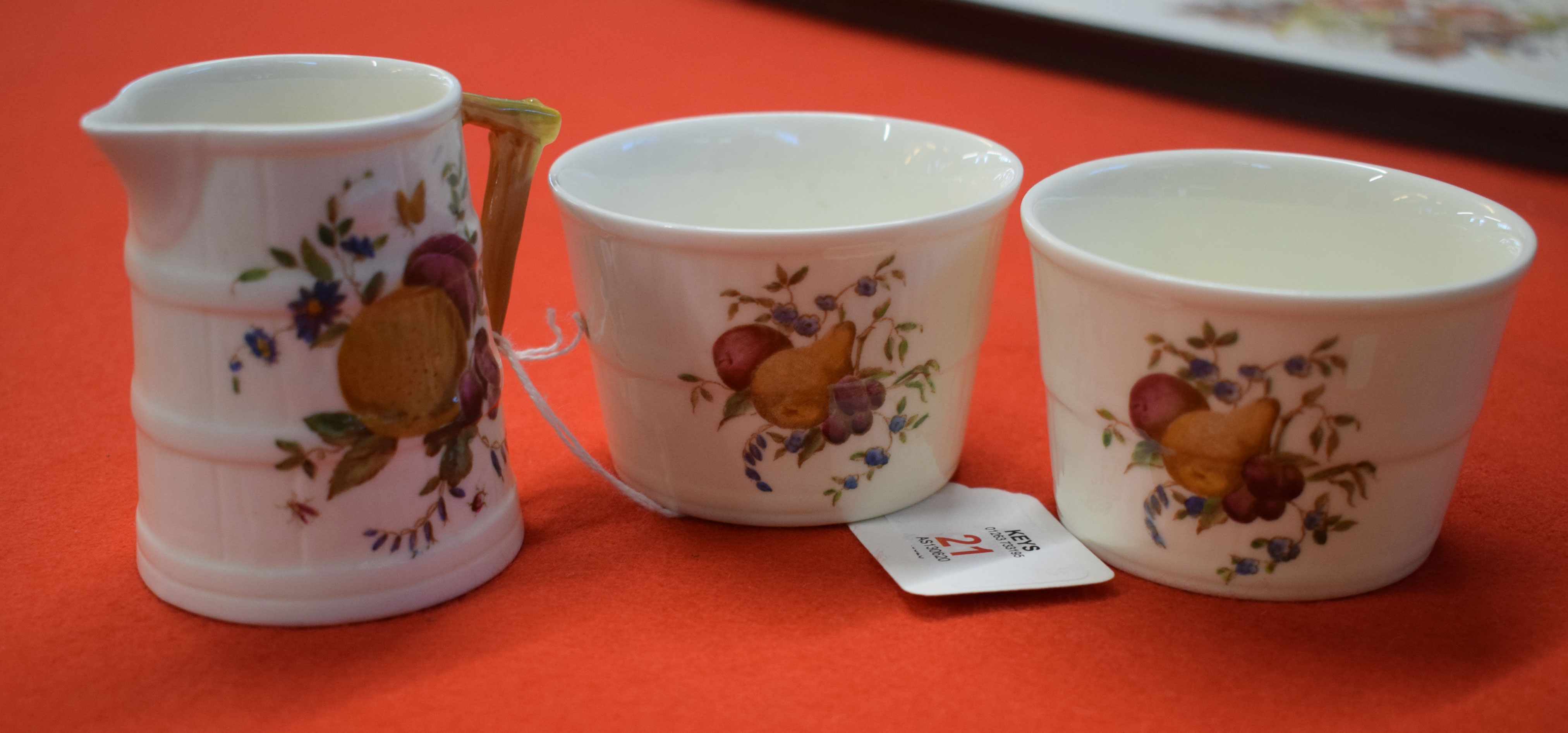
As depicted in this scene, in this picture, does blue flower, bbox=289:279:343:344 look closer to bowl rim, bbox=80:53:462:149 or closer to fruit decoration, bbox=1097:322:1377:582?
bowl rim, bbox=80:53:462:149

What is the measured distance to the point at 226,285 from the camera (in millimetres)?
572

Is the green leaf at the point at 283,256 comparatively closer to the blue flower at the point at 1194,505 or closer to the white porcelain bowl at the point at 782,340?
the white porcelain bowl at the point at 782,340

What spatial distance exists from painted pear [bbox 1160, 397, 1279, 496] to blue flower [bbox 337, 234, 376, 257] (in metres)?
0.41

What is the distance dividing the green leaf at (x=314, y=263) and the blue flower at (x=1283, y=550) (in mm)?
495

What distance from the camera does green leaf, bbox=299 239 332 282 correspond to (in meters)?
0.58

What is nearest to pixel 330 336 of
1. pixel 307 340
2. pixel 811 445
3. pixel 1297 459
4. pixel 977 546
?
pixel 307 340

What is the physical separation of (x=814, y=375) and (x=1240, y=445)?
0.75 feet

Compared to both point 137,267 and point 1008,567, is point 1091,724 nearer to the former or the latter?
point 1008,567

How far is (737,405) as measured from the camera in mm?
702

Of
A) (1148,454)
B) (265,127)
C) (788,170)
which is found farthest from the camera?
A: (788,170)

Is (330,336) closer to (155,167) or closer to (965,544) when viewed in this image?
(155,167)

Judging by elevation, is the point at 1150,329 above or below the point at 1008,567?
above

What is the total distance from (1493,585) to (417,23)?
5.17ft

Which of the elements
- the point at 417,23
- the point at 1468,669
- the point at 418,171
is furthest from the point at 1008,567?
the point at 417,23
